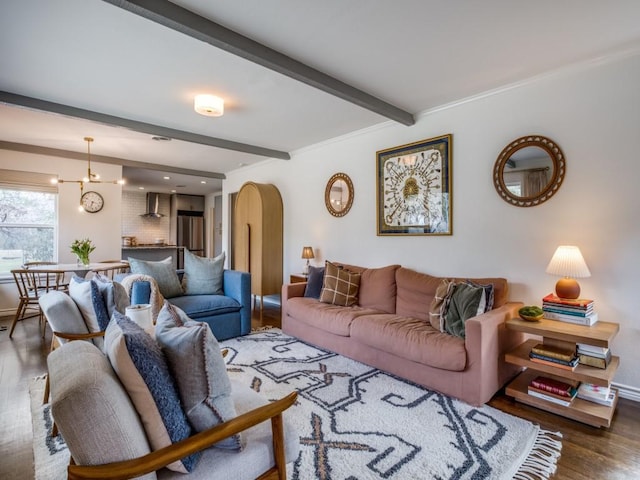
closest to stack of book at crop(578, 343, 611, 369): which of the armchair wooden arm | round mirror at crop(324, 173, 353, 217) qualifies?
the armchair wooden arm

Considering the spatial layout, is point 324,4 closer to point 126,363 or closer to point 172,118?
point 126,363

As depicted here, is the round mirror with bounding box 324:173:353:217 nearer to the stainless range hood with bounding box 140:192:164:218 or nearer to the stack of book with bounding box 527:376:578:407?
the stack of book with bounding box 527:376:578:407

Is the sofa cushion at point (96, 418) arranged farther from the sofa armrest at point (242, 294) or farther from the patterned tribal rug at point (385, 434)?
the sofa armrest at point (242, 294)

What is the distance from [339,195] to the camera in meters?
4.61

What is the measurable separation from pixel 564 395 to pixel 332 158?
360cm

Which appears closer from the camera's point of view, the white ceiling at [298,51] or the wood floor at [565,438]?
the wood floor at [565,438]

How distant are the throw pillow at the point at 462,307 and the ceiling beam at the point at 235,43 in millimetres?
1891

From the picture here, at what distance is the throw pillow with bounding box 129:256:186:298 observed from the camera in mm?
3653

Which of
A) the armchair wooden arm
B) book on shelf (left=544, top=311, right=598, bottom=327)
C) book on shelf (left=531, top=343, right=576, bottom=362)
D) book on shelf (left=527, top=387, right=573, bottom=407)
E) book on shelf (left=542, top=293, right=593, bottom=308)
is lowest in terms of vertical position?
book on shelf (left=527, top=387, right=573, bottom=407)

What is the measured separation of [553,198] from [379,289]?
1.77 metres

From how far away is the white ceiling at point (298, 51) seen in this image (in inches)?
77.8

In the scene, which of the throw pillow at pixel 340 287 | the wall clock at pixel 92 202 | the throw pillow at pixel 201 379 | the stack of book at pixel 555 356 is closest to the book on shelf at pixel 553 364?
the stack of book at pixel 555 356

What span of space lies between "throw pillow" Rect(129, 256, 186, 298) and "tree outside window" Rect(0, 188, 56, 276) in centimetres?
272

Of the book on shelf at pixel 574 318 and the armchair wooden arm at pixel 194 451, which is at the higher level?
the book on shelf at pixel 574 318
